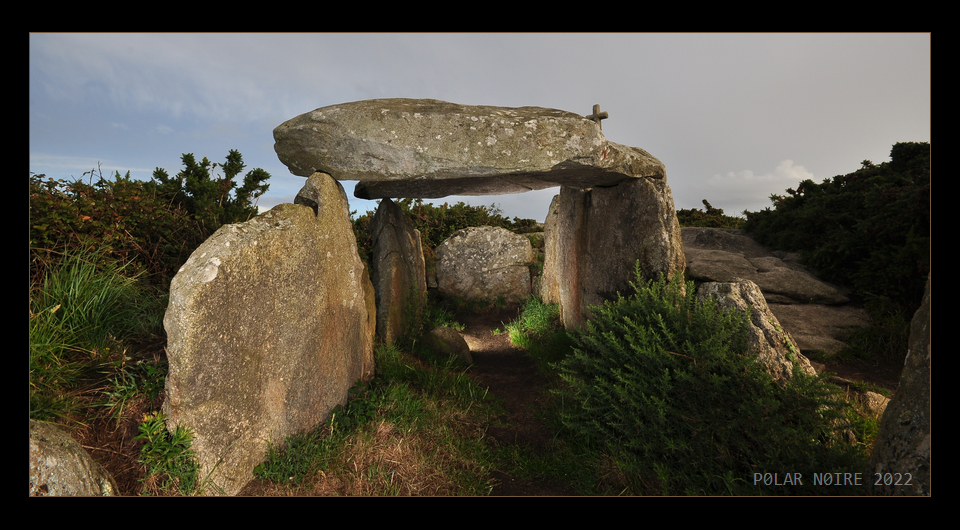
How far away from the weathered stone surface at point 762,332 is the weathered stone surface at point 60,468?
17.0 ft

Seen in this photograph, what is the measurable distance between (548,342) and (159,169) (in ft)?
19.5

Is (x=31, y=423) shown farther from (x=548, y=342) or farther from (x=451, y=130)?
(x=548, y=342)

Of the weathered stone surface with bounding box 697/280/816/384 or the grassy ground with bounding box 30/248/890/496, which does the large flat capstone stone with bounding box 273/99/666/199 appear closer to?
the weathered stone surface with bounding box 697/280/816/384

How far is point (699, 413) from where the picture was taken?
368 cm

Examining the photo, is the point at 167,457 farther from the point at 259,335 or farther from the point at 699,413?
the point at 699,413

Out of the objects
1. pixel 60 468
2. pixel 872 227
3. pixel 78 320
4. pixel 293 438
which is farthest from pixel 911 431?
pixel 78 320

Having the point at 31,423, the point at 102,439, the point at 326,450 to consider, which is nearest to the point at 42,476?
the point at 31,423

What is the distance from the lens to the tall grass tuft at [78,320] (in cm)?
343

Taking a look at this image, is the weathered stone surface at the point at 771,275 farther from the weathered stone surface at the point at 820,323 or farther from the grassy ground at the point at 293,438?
the grassy ground at the point at 293,438

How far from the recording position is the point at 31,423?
283 centimetres

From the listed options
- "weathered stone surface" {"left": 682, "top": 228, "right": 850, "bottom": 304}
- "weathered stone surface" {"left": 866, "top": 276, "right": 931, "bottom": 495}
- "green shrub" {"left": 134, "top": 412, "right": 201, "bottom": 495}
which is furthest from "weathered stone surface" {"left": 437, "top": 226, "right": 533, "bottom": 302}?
"weathered stone surface" {"left": 866, "top": 276, "right": 931, "bottom": 495}

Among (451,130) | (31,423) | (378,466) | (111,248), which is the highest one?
(451,130)

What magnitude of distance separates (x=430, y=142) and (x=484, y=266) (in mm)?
5601

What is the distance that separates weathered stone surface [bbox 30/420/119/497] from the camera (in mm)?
2582
